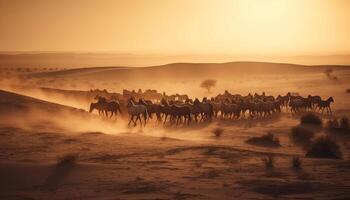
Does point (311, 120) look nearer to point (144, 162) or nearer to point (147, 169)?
point (144, 162)

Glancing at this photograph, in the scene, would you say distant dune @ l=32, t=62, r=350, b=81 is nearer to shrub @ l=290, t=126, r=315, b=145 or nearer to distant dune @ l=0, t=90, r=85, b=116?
distant dune @ l=0, t=90, r=85, b=116

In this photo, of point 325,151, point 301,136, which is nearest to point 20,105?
point 301,136

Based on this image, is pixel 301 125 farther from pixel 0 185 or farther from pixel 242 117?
pixel 0 185

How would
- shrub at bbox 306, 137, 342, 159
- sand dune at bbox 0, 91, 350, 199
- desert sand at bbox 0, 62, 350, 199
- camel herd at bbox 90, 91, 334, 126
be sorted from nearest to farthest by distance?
sand dune at bbox 0, 91, 350, 199
desert sand at bbox 0, 62, 350, 199
shrub at bbox 306, 137, 342, 159
camel herd at bbox 90, 91, 334, 126

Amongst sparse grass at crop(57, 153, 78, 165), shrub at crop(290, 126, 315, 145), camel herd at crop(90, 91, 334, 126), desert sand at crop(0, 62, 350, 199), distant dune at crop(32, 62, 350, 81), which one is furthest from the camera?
distant dune at crop(32, 62, 350, 81)

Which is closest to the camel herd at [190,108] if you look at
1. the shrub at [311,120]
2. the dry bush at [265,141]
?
the shrub at [311,120]

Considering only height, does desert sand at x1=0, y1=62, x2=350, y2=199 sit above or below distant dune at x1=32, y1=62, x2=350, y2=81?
below

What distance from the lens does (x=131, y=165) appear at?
48.0 feet

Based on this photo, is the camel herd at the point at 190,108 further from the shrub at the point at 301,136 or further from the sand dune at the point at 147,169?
the shrub at the point at 301,136

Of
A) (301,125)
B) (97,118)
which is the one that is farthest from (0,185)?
(301,125)

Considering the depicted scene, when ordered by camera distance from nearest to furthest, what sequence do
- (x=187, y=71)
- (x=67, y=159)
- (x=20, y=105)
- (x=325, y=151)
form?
(x=67, y=159) < (x=325, y=151) < (x=20, y=105) < (x=187, y=71)

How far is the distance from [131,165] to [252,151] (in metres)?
5.10

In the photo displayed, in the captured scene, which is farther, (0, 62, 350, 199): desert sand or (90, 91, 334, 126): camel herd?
(90, 91, 334, 126): camel herd

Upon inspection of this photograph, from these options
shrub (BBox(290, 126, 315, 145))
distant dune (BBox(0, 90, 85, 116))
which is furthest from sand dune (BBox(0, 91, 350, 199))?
distant dune (BBox(0, 90, 85, 116))
